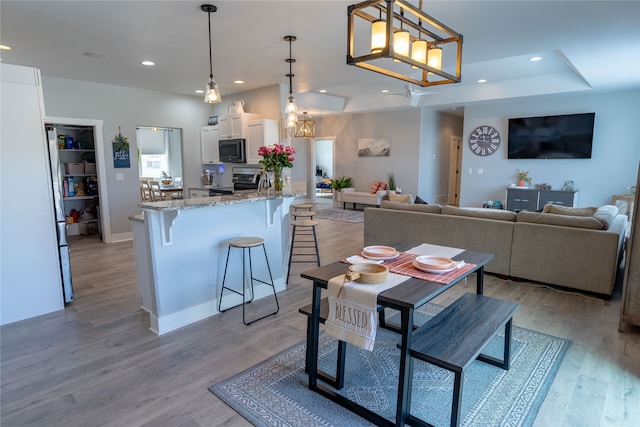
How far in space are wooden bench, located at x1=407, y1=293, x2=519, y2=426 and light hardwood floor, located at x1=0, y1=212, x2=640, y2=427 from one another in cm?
53

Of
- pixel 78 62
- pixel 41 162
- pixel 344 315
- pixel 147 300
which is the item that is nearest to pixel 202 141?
pixel 78 62

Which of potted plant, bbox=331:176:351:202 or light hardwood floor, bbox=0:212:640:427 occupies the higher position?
potted plant, bbox=331:176:351:202

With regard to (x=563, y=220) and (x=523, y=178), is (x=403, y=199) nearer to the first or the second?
(x=563, y=220)

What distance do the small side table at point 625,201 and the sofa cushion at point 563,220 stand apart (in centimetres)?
332

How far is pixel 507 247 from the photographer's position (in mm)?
4090

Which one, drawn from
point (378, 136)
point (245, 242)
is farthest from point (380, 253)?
point (378, 136)

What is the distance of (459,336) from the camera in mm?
1915

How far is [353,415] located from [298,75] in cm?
467

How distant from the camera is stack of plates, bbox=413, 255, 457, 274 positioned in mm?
2043

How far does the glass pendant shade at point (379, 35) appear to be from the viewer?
175 cm

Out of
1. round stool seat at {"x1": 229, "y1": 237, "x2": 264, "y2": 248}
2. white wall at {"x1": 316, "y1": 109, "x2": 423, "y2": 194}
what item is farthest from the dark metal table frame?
white wall at {"x1": 316, "y1": 109, "x2": 423, "y2": 194}

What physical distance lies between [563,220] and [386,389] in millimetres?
2848

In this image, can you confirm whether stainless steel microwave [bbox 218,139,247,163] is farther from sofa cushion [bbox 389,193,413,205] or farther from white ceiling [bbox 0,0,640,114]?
sofa cushion [bbox 389,193,413,205]

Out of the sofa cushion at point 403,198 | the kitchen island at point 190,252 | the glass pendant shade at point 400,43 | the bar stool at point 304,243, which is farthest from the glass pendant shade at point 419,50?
the sofa cushion at point 403,198
